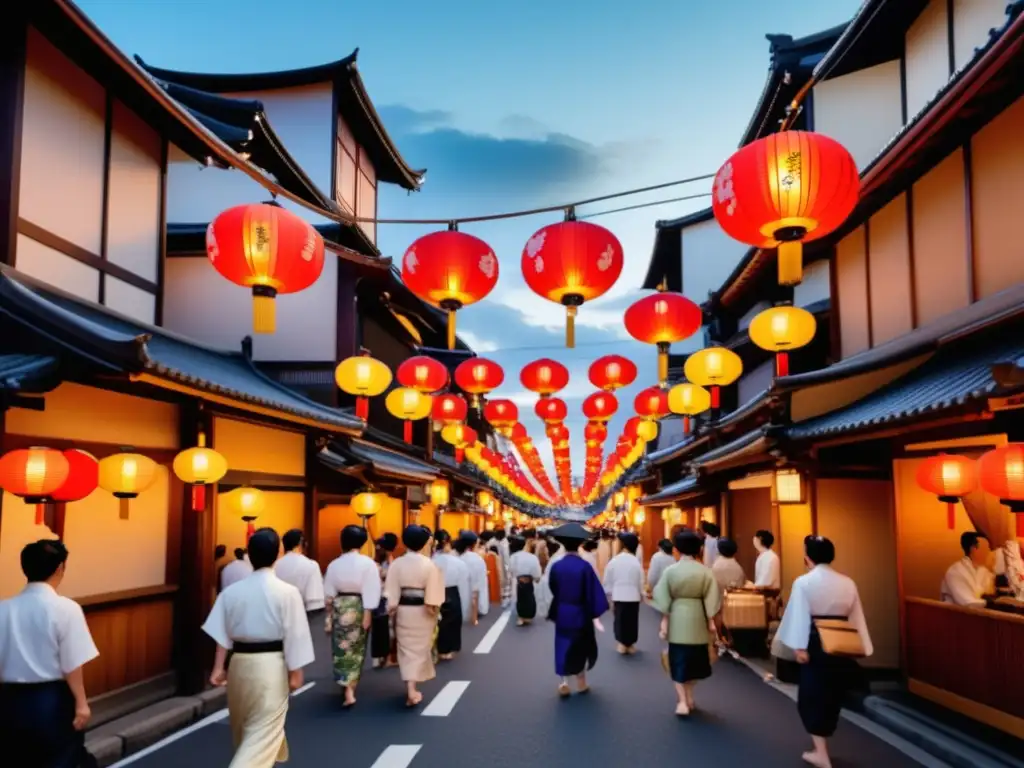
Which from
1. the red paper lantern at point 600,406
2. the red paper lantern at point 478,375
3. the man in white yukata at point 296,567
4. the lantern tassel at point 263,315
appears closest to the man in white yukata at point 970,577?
the lantern tassel at point 263,315

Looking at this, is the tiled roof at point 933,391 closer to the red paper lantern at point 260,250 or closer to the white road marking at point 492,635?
the red paper lantern at point 260,250

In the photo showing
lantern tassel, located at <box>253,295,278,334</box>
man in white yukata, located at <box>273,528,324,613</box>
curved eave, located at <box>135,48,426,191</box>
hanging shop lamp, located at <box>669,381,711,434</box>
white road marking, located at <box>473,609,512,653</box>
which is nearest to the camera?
lantern tassel, located at <box>253,295,278,334</box>

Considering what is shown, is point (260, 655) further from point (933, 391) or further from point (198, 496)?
point (933, 391)

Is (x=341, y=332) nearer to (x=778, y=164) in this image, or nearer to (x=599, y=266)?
(x=599, y=266)

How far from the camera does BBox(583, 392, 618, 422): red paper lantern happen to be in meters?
20.4

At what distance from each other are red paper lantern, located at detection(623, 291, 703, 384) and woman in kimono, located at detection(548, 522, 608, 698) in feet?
9.46

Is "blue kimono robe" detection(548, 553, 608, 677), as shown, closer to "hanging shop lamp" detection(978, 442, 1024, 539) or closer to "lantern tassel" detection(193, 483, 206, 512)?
"lantern tassel" detection(193, 483, 206, 512)

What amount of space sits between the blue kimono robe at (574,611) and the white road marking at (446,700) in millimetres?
1394

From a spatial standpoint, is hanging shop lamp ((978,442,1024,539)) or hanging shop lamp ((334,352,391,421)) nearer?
hanging shop lamp ((978,442,1024,539))

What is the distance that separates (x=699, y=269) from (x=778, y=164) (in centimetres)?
2218

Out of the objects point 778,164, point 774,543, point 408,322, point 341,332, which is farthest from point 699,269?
point 778,164

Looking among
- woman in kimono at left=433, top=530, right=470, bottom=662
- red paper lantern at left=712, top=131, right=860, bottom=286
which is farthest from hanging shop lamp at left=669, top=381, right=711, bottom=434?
red paper lantern at left=712, top=131, right=860, bottom=286

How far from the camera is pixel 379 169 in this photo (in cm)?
2572

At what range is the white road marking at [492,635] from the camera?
1469 cm
